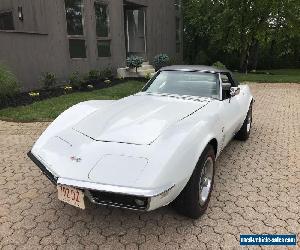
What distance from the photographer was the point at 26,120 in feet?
25.2

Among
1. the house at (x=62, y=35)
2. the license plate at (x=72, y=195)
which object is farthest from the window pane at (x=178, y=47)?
the license plate at (x=72, y=195)

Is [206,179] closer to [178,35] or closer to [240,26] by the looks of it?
[240,26]

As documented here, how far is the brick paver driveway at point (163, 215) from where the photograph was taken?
10.1 feet

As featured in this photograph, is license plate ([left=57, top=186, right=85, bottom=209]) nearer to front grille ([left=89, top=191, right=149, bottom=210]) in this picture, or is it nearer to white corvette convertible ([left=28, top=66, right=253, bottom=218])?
white corvette convertible ([left=28, top=66, right=253, bottom=218])

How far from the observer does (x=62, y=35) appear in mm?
11898

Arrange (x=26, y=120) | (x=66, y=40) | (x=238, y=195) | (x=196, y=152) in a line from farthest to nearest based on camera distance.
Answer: (x=66, y=40) < (x=26, y=120) < (x=238, y=195) < (x=196, y=152)

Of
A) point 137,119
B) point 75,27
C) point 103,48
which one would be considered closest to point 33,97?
point 75,27

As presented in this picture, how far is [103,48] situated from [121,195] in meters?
12.5

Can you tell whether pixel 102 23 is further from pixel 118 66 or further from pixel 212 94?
pixel 212 94

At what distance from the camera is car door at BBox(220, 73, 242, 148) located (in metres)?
4.16

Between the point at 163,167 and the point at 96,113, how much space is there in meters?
1.62

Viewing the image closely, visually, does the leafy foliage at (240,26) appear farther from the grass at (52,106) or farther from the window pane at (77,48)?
the grass at (52,106)

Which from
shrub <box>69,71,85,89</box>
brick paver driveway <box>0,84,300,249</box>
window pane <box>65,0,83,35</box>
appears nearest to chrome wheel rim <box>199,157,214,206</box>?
brick paver driveway <box>0,84,300,249</box>

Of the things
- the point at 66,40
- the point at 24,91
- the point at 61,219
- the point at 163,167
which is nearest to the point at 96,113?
the point at 61,219
